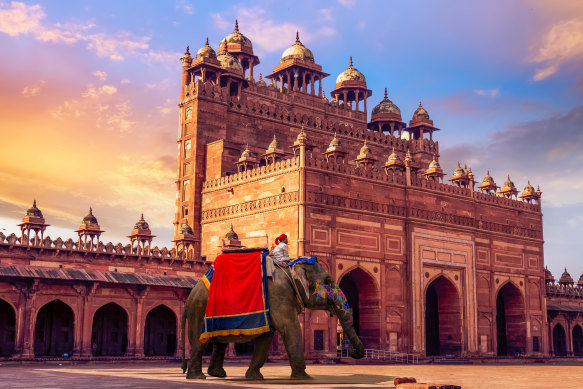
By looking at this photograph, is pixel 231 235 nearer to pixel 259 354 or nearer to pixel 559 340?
pixel 259 354

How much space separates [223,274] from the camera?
14.6 m

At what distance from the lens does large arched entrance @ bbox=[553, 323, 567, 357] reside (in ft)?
153

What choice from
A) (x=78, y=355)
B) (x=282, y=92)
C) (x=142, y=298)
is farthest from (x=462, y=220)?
(x=78, y=355)

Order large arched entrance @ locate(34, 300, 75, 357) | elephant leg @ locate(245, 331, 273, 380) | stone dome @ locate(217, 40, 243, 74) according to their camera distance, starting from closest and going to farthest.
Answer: elephant leg @ locate(245, 331, 273, 380) < large arched entrance @ locate(34, 300, 75, 357) < stone dome @ locate(217, 40, 243, 74)

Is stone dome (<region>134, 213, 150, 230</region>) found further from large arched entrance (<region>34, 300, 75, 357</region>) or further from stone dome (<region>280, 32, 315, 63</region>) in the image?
stone dome (<region>280, 32, 315, 63</region>)

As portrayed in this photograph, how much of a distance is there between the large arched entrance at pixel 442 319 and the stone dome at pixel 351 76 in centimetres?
1636

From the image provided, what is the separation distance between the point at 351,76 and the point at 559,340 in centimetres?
2306

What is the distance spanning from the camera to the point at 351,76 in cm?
4756

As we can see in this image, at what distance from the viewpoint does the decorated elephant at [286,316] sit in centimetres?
1430

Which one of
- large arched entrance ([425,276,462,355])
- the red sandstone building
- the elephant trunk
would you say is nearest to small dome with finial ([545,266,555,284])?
the red sandstone building

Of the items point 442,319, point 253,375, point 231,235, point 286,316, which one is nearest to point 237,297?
point 286,316

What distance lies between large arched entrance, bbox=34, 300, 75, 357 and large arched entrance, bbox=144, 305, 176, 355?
11.1ft

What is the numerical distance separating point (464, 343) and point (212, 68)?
20542 mm

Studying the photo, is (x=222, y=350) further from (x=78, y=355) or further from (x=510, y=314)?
(x=510, y=314)
